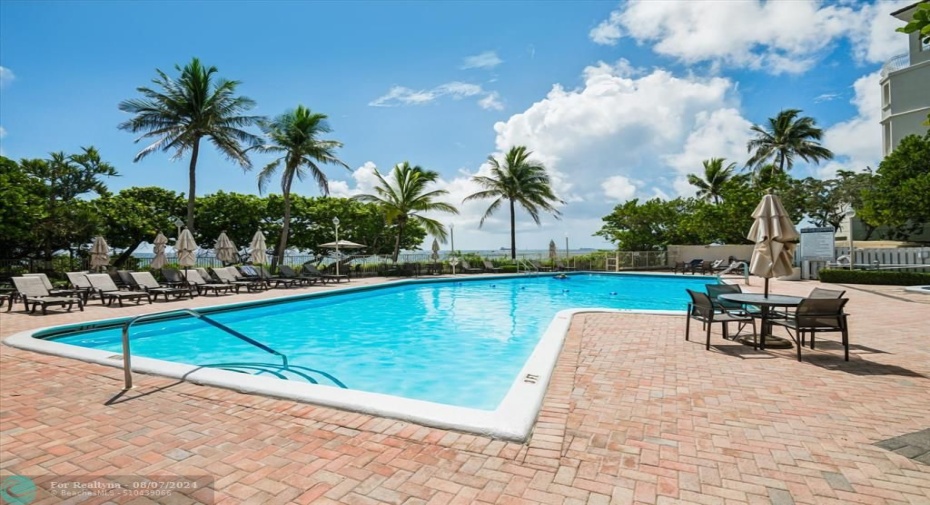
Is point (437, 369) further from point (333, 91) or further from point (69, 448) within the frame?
point (333, 91)

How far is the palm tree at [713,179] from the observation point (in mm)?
35250

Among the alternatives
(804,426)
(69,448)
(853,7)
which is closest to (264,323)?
(69,448)

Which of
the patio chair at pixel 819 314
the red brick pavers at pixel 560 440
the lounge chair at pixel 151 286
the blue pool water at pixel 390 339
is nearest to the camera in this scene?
the red brick pavers at pixel 560 440

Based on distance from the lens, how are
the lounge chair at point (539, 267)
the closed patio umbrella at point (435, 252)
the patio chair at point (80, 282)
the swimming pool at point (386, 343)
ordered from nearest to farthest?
the swimming pool at point (386, 343)
the patio chair at point (80, 282)
the closed patio umbrella at point (435, 252)
the lounge chair at point (539, 267)

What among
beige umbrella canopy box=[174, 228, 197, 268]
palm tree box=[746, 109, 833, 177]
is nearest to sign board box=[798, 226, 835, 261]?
palm tree box=[746, 109, 833, 177]

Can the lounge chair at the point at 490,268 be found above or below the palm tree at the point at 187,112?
below

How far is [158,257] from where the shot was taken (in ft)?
52.4

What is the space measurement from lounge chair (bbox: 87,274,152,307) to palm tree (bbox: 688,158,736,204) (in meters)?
38.1

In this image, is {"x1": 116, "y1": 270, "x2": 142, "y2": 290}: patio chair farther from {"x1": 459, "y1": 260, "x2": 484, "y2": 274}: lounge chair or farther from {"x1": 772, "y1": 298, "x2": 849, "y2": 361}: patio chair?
{"x1": 772, "y1": 298, "x2": 849, "y2": 361}: patio chair

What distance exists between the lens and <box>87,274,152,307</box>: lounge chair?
39.8ft

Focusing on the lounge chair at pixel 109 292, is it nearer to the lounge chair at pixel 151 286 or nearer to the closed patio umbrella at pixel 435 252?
the lounge chair at pixel 151 286

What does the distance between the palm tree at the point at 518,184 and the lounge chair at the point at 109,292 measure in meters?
20.2

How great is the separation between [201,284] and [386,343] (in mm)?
10093

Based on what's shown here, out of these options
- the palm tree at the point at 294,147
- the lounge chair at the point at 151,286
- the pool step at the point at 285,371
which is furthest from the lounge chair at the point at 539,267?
the pool step at the point at 285,371
